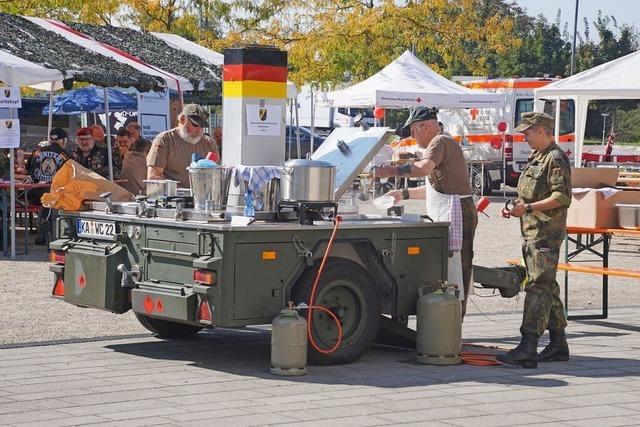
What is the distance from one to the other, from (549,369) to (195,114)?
3.93 meters

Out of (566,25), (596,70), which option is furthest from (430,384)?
(566,25)

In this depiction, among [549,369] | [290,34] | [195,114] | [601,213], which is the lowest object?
[549,369]

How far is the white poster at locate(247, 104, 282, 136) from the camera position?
10.0 m

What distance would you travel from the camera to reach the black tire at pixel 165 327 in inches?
399

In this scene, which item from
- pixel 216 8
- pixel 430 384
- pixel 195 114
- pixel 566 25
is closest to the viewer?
pixel 430 384

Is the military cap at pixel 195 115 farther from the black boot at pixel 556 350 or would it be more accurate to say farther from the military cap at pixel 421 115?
the black boot at pixel 556 350

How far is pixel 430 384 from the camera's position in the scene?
8.41 m

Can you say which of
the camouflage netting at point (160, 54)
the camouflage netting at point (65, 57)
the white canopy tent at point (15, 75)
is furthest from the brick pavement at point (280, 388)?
the camouflage netting at point (160, 54)

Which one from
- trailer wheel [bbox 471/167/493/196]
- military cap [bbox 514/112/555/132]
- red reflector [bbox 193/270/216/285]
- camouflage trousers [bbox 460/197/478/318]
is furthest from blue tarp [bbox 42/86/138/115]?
red reflector [bbox 193/270/216/285]

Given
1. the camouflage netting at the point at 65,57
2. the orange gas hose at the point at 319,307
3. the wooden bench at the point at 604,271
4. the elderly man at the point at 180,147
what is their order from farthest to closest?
the camouflage netting at the point at 65,57, the wooden bench at the point at 604,271, the elderly man at the point at 180,147, the orange gas hose at the point at 319,307

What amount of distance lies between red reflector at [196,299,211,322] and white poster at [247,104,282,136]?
77.8 inches

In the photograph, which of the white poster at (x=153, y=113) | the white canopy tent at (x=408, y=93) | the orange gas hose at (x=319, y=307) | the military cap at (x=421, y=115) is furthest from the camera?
the white canopy tent at (x=408, y=93)

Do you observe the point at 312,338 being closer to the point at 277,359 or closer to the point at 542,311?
the point at 277,359

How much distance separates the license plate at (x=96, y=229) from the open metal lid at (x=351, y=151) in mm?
1626
